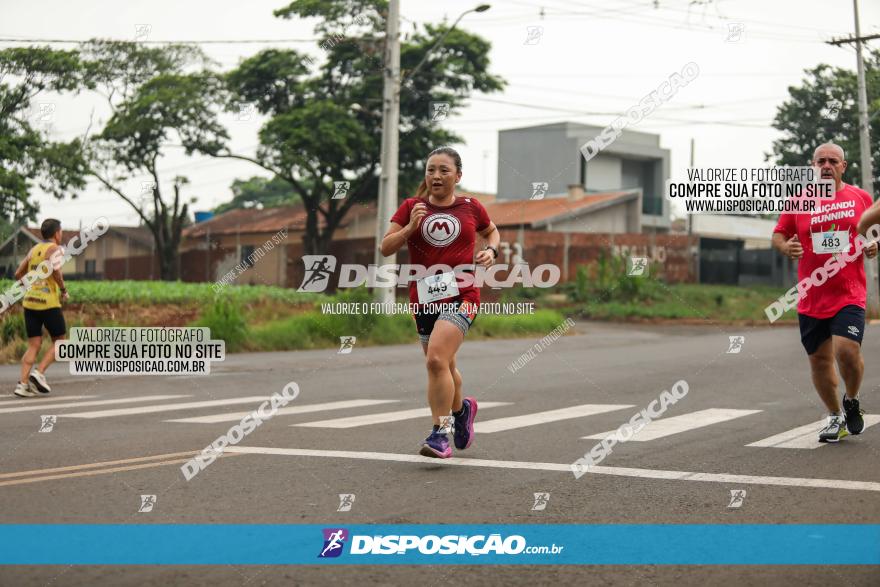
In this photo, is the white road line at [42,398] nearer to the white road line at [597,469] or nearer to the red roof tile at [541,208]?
the white road line at [597,469]

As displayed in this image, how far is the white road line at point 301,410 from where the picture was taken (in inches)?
377

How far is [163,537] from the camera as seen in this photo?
4.76 meters

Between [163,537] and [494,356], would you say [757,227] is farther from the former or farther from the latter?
[163,537]

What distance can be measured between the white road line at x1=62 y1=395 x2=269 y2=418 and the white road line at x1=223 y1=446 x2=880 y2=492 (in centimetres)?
286

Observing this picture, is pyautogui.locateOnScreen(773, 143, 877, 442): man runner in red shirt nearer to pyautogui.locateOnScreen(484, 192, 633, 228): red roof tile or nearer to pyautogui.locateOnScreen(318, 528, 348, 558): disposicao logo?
pyautogui.locateOnScreen(318, 528, 348, 558): disposicao logo

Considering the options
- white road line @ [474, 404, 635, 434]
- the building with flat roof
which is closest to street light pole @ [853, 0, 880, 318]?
the building with flat roof

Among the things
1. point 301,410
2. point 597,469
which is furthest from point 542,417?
point 597,469

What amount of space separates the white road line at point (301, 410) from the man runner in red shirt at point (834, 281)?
4.85 meters

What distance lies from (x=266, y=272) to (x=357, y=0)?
11562 mm

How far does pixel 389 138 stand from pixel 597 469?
1595cm

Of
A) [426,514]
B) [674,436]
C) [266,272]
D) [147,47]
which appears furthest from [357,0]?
[426,514]

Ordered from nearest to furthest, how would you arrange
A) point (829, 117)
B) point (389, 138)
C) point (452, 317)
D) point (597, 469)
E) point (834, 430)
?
point (597, 469) < point (452, 317) < point (834, 430) < point (389, 138) < point (829, 117)

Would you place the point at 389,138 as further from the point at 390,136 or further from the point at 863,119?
the point at 863,119

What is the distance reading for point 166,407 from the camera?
35.5 ft
